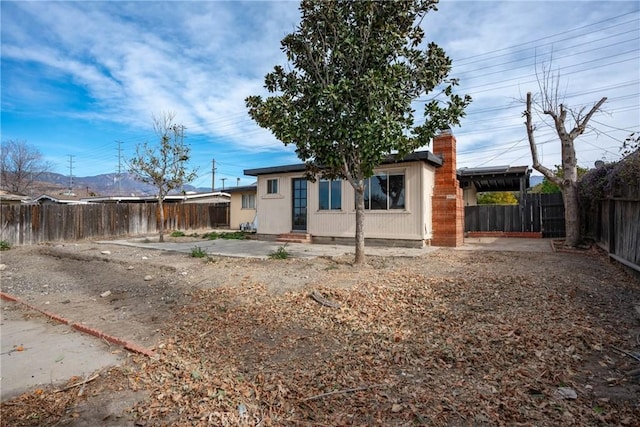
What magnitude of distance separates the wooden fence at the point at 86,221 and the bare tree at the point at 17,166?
92.0 ft

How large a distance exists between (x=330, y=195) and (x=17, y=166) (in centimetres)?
4004

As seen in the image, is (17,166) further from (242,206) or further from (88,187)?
(242,206)

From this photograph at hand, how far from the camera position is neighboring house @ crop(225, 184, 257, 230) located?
19828mm

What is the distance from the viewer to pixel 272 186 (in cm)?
1351

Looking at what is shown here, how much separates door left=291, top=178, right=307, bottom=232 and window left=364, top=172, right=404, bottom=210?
8.67 feet

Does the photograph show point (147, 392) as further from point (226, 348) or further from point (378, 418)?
point (378, 418)

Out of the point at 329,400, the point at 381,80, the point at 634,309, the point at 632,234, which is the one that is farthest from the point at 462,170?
the point at 329,400

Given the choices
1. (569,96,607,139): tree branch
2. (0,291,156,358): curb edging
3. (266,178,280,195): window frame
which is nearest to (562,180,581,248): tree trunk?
(569,96,607,139): tree branch

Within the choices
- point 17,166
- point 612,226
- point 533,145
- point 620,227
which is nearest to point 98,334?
point 620,227

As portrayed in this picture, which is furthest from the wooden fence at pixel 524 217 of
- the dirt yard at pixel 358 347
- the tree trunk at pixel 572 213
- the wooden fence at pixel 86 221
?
the wooden fence at pixel 86 221

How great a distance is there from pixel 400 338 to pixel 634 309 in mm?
3095

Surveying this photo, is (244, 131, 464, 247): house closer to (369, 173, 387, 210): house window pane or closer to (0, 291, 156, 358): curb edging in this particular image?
(369, 173, 387, 210): house window pane

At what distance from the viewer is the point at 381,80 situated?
238 inches

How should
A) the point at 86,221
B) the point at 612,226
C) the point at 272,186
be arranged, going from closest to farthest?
the point at 612,226, the point at 272,186, the point at 86,221
